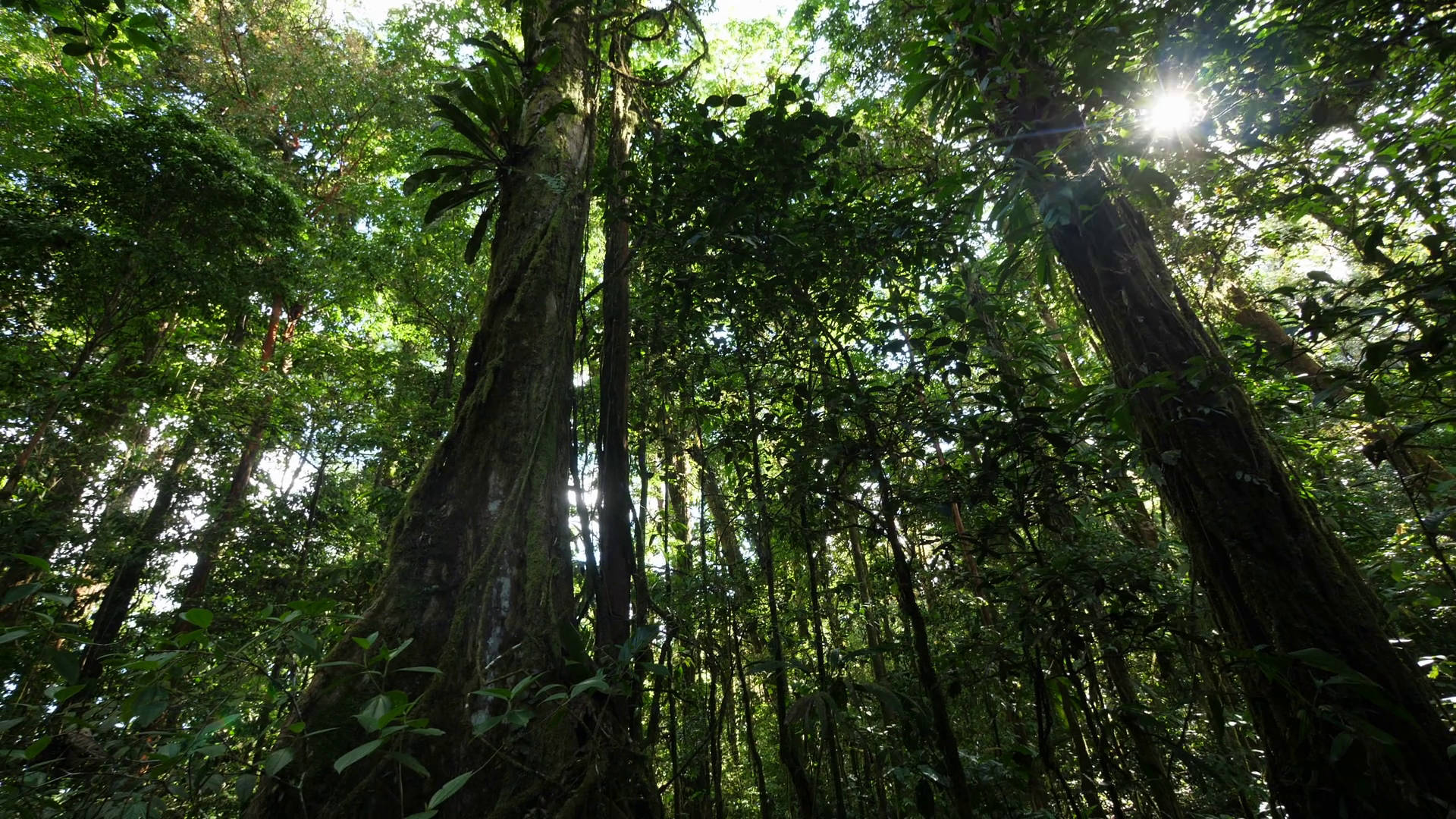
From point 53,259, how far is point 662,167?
24.5 ft

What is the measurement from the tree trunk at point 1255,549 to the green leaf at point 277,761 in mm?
2303

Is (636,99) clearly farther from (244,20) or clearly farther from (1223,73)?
(244,20)

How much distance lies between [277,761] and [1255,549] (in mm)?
3045

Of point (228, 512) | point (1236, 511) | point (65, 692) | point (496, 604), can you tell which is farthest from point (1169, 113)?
point (228, 512)

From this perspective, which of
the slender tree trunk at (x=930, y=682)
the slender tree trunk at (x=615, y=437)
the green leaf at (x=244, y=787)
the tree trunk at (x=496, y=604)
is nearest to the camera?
the green leaf at (x=244, y=787)

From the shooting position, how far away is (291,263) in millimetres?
7441

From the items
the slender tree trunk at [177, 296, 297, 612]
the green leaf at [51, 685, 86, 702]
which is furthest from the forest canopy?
the slender tree trunk at [177, 296, 297, 612]

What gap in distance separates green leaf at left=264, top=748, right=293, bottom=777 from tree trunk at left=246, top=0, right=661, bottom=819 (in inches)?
3.1

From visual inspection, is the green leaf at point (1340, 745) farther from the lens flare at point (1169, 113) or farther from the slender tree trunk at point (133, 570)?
the slender tree trunk at point (133, 570)

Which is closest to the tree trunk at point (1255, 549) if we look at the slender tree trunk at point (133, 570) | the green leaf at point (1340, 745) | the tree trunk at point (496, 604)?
the green leaf at point (1340, 745)

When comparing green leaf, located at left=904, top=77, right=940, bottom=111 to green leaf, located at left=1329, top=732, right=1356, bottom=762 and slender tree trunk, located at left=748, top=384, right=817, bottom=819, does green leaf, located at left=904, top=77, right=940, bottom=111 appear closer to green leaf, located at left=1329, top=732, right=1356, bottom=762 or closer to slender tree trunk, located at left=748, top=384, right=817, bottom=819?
slender tree trunk, located at left=748, top=384, right=817, bottom=819

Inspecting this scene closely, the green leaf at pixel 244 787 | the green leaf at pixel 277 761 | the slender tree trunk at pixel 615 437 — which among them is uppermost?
the slender tree trunk at pixel 615 437

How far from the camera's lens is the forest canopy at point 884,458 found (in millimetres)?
1532

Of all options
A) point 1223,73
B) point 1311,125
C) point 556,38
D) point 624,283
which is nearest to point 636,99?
point 556,38
